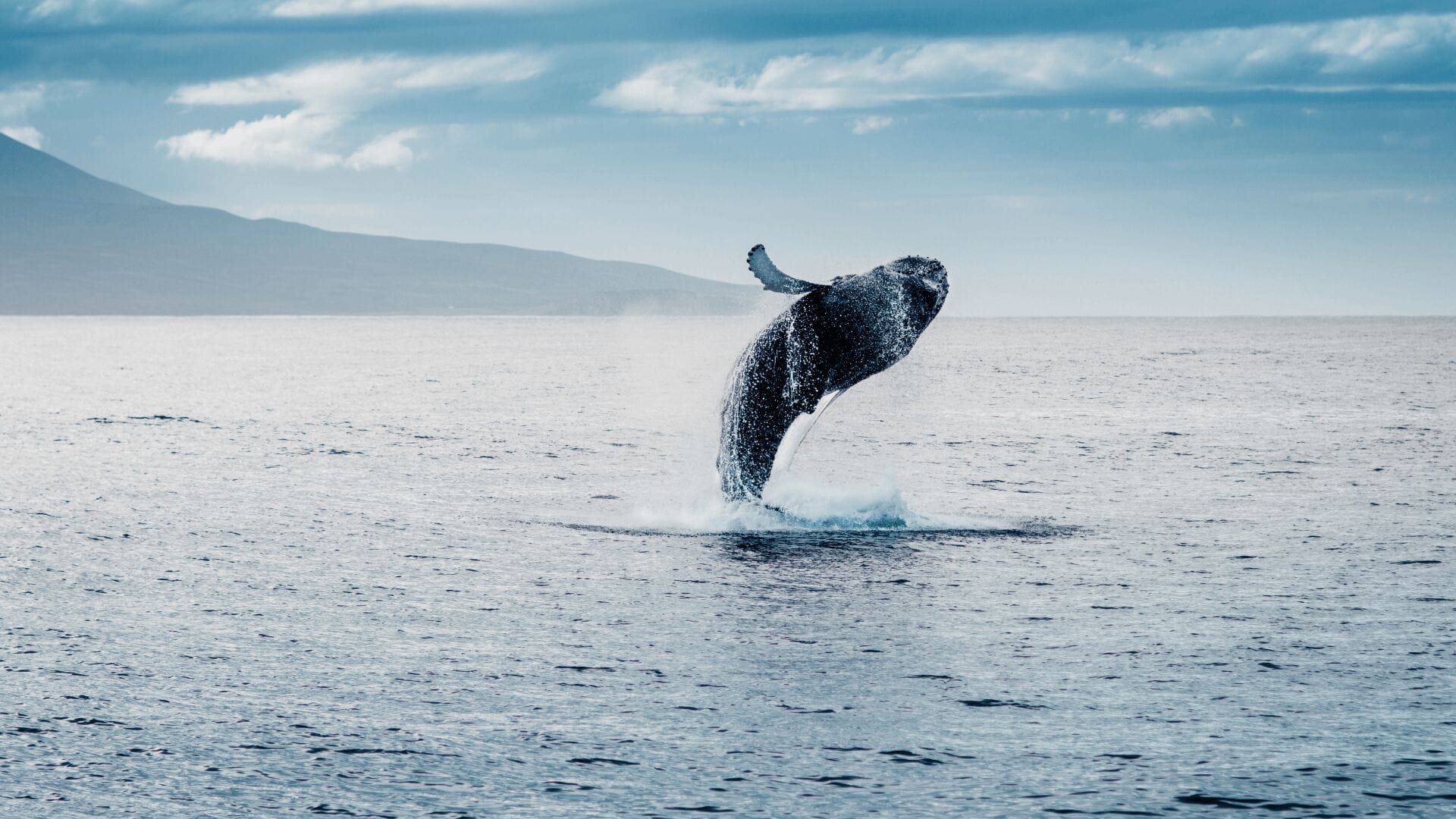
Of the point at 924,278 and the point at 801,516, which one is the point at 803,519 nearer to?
the point at 801,516

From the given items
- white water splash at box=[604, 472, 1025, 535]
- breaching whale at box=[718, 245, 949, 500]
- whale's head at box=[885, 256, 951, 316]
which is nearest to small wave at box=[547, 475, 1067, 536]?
white water splash at box=[604, 472, 1025, 535]

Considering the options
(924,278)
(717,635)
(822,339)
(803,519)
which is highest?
(924,278)

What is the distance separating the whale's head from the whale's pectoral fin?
1415mm

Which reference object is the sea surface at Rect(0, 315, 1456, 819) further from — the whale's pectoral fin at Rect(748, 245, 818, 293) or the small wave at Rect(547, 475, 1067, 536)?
the whale's pectoral fin at Rect(748, 245, 818, 293)

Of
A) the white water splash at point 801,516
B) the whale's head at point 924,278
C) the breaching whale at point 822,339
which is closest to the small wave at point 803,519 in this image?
the white water splash at point 801,516

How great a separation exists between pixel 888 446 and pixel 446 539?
19.6 meters

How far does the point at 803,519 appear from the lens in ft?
74.9

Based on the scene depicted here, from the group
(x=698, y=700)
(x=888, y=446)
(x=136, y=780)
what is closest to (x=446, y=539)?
(x=698, y=700)

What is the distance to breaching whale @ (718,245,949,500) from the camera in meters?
19.4

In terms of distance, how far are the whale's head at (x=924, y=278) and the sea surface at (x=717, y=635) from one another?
3238 mm

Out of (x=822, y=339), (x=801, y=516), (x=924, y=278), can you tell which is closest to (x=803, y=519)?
(x=801, y=516)

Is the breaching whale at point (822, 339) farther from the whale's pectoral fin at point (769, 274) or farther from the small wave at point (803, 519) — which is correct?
the small wave at point (803, 519)

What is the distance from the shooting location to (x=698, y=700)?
1250 centimetres

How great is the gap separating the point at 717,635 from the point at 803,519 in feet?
26.4
